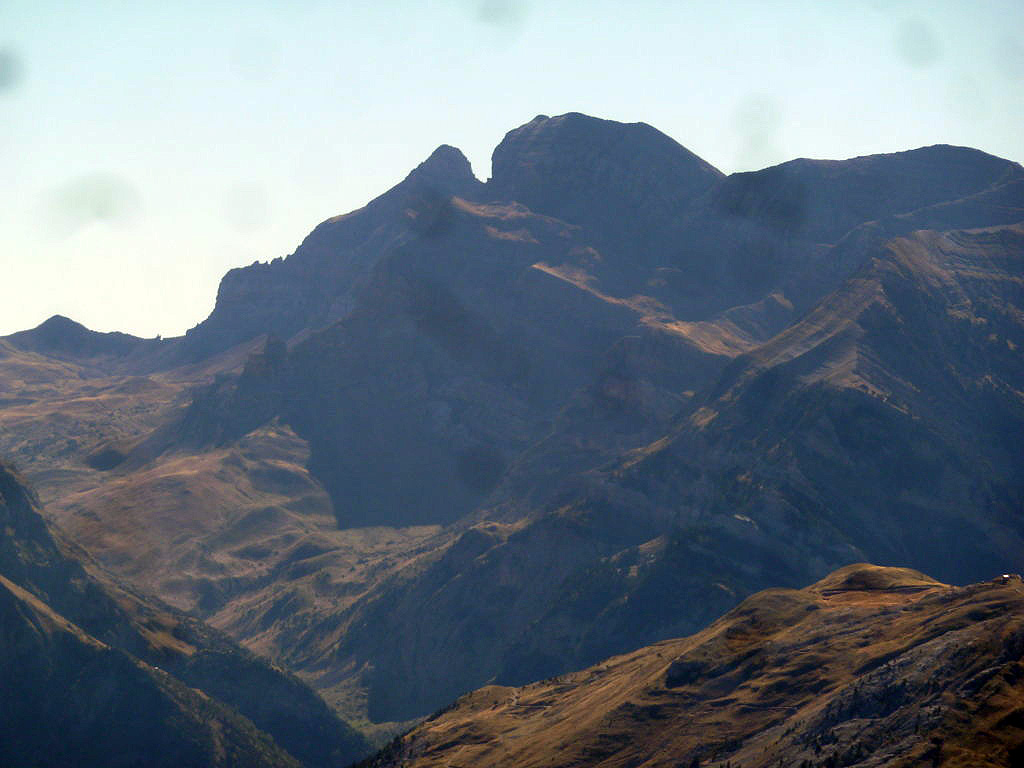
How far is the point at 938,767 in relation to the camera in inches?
7421

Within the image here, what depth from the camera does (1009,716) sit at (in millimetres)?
195625

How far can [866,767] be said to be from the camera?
655ft

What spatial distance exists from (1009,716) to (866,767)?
22.2 meters

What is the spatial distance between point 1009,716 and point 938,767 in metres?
15.6

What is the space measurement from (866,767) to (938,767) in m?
13.7
